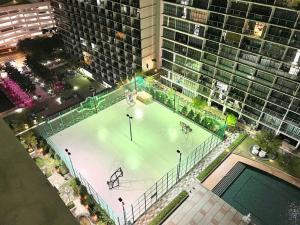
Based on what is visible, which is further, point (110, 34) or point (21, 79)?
point (21, 79)

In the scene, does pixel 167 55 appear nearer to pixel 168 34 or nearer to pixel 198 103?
pixel 168 34

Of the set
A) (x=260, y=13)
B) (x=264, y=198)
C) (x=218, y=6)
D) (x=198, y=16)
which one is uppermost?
(x=260, y=13)

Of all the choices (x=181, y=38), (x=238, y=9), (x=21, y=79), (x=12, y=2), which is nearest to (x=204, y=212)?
(x=238, y=9)

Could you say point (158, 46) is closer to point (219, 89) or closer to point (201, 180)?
point (219, 89)

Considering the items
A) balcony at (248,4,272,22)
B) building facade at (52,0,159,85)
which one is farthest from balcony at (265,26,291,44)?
building facade at (52,0,159,85)

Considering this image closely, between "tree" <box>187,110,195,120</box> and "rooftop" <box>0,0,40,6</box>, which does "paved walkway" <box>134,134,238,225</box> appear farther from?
"rooftop" <box>0,0,40,6</box>

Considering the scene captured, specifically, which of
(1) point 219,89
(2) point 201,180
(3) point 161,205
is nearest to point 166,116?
(1) point 219,89

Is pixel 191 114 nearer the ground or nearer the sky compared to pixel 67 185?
nearer the sky
